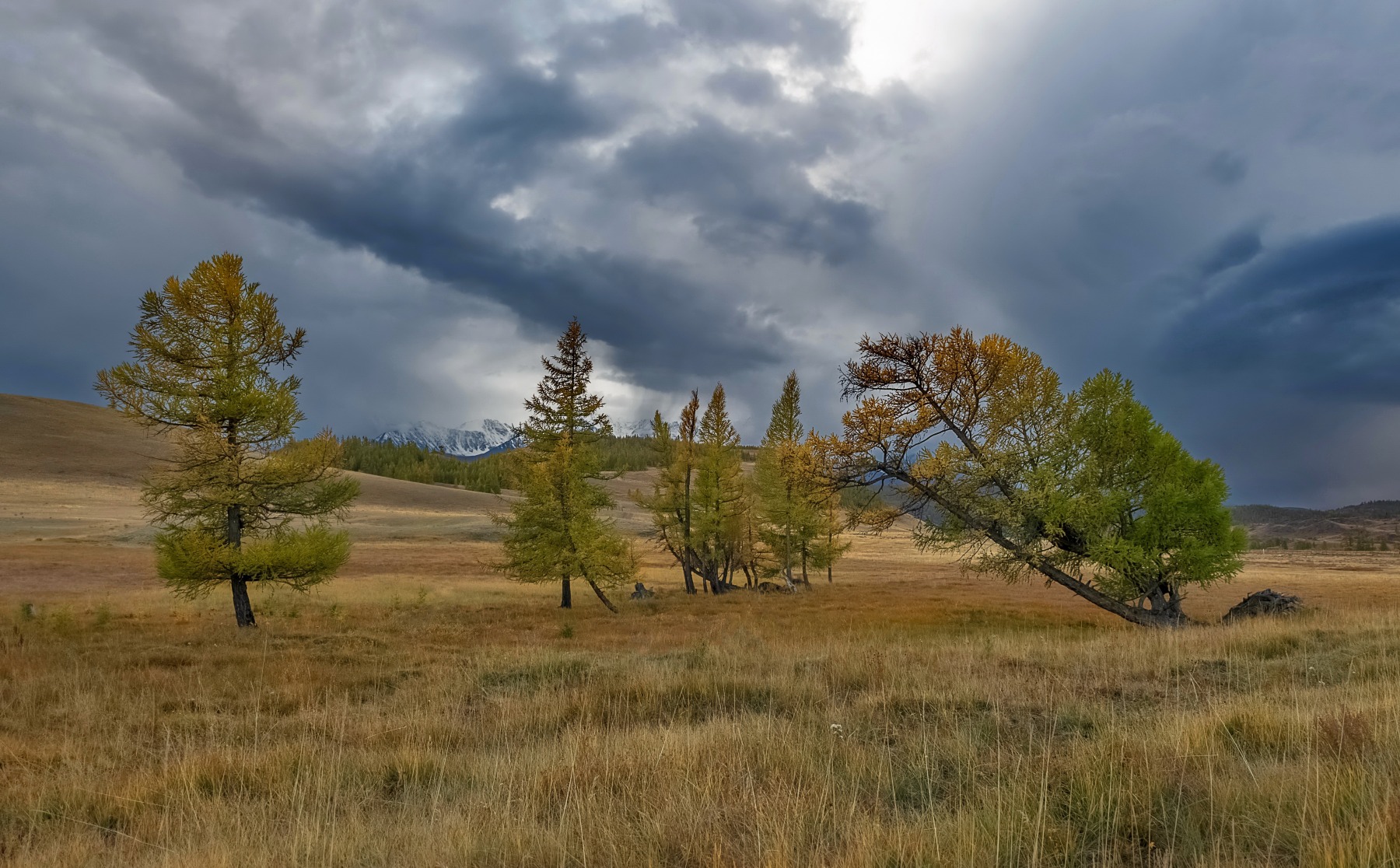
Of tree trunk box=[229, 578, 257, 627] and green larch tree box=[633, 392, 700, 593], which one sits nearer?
tree trunk box=[229, 578, 257, 627]

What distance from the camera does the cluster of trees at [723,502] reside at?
4097 cm

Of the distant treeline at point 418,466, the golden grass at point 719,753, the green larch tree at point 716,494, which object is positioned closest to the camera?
the golden grass at point 719,753

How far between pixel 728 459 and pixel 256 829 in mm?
37676

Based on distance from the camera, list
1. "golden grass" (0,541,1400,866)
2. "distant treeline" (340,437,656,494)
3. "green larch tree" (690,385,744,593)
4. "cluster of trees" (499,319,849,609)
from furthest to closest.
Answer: "distant treeline" (340,437,656,494) < "green larch tree" (690,385,744,593) < "cluster of trees" (499,319,849,609) < "golden grass" (0,541,1400,866)

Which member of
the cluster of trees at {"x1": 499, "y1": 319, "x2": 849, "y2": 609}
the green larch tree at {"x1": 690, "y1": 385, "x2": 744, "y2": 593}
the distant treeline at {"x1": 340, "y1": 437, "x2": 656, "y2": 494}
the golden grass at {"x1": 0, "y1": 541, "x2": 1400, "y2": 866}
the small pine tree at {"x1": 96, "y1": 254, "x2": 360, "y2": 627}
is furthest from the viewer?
the distant treeline at {"x1": 340, "y1": 437, "x2": 656, "y2": 494}

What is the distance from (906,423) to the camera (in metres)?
21.0

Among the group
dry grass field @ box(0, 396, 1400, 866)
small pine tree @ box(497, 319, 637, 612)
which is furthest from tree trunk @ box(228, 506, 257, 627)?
small pine tree @ box(497, 319, 637, 612)

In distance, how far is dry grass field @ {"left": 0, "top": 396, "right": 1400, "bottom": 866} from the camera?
3.95 metres

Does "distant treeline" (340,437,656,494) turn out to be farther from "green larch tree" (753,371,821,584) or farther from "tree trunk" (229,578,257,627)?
"tree trunk" (229,578,257,627)

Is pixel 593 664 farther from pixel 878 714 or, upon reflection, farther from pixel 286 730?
pixel 878 714

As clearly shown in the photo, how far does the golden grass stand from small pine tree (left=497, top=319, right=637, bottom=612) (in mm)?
12918

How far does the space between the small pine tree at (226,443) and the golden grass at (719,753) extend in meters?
4.03

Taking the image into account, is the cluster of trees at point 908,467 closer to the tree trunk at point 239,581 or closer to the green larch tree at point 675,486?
the tree trunk at point 239,581

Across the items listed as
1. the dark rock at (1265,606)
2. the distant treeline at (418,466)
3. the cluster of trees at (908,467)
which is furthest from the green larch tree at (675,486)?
the distant treeline at (418,466)
